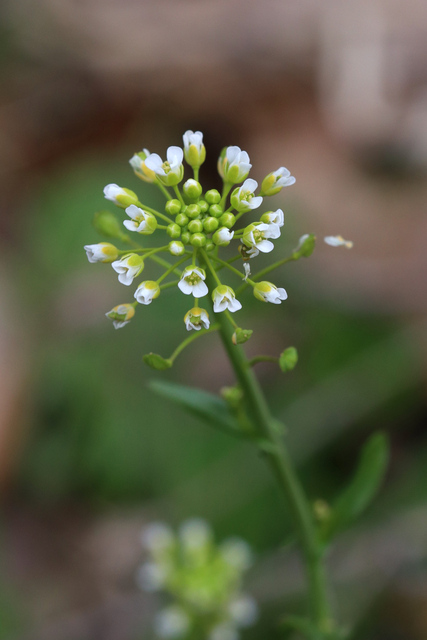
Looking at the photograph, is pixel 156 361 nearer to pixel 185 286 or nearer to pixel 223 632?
pixel 185 286

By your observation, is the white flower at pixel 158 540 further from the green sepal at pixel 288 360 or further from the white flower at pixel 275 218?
the white flower at pixel 275 218

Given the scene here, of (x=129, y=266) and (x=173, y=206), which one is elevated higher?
(x=173, y=206)

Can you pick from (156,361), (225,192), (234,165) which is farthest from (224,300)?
(234,165)

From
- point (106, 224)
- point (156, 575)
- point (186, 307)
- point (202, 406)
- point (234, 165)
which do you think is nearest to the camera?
point (234, 165)

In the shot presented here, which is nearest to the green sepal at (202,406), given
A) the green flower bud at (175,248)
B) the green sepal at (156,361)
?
the green sepal at (156,361)

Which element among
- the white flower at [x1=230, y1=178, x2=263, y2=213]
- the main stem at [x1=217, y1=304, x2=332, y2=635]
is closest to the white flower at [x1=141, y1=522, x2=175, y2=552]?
the main stem at [x1=217, y1=304, x2=332, y2=635]

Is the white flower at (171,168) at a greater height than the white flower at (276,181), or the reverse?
the white flower at (171,168)

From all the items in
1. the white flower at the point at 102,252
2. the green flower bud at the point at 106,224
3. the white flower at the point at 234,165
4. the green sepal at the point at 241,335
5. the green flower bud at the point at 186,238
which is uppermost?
the green flower bud at the point at 106,224

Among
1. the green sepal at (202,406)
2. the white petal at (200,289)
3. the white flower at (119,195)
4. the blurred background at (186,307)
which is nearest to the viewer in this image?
the white petal at (200,289)
